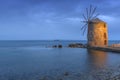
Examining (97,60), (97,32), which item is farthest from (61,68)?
(97,32)

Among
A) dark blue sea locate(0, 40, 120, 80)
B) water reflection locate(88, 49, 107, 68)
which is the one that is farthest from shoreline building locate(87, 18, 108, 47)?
dark blue sea locate(0, 40, 120, 80)

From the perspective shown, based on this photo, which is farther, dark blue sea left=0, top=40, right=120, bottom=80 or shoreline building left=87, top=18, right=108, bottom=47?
shoreline building left=87, top=18, right=108, bottom=47

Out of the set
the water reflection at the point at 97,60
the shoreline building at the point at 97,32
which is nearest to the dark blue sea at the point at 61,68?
the water reflection at the point at 97,60

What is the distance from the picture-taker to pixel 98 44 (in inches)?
2453

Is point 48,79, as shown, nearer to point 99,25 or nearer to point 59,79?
point 59,79

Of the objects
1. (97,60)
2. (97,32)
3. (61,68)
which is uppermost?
(97,32)

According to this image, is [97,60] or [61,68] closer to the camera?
[61,68]

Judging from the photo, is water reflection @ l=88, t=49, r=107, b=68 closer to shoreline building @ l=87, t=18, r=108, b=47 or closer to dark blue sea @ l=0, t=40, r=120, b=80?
dark blue sea @ l=0, t=40, r=120, b=80

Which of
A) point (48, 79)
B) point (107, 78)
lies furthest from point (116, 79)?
point (48, 79)

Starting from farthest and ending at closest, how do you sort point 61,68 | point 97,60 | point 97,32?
point 97,32 < point 97,60 < point 61,68

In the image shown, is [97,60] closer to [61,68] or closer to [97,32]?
[61,68]

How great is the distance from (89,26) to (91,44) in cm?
510

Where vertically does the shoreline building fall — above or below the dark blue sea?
above

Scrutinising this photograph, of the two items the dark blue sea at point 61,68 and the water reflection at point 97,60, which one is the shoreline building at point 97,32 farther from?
the dark blue sea at point 61,68
